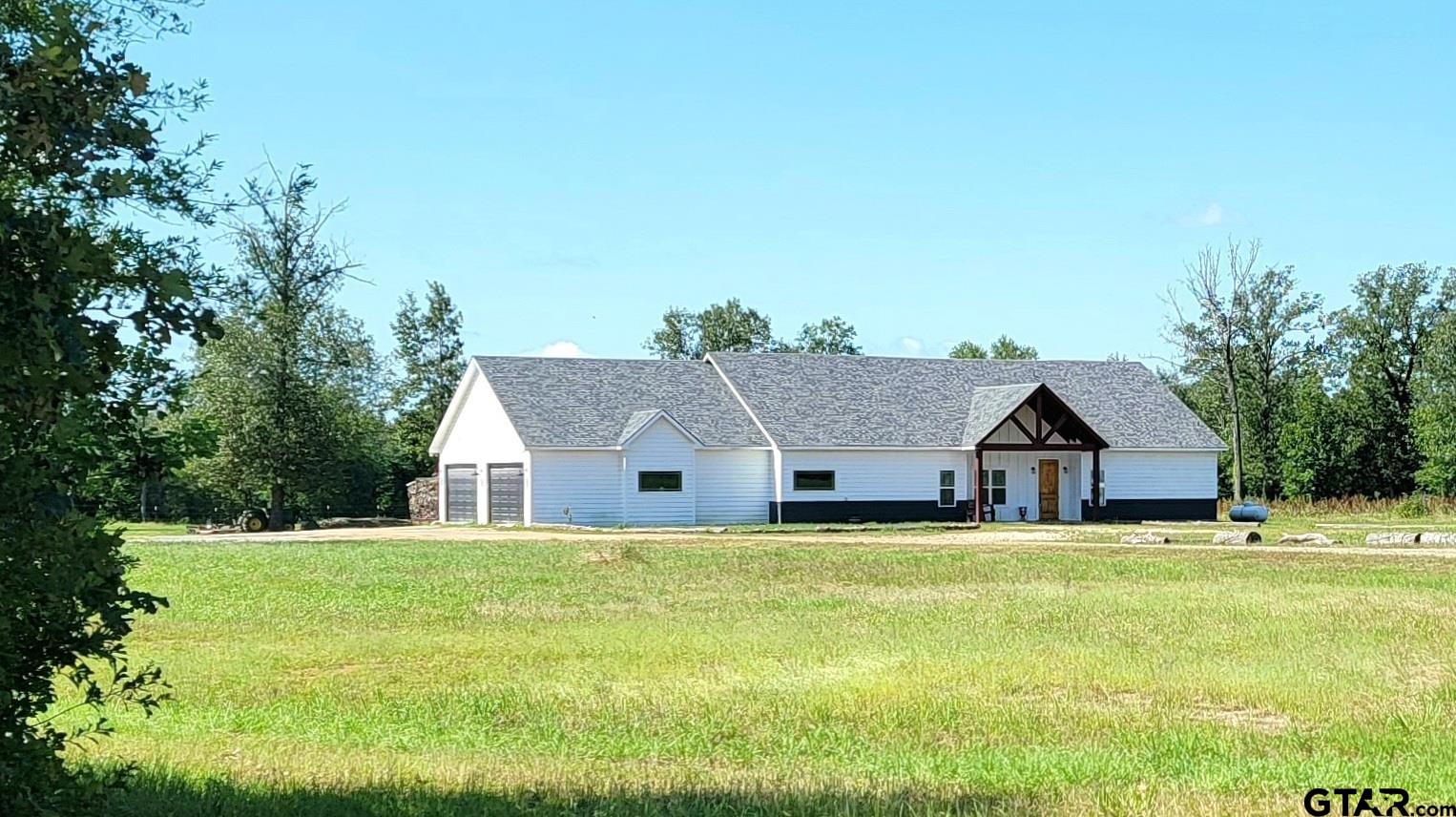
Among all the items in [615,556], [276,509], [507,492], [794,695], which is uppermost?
[507,492]

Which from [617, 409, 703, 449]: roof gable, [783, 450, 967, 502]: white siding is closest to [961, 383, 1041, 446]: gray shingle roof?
[783, 450, 967, 502]: white siding

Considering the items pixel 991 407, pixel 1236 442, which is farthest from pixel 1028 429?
pixel 1236 442

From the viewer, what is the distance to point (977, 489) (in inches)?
2122

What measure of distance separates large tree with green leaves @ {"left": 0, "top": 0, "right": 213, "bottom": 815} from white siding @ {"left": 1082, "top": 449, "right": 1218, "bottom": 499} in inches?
2059

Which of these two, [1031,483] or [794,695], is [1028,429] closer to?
[1031,483]

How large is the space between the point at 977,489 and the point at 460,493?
17.7 meters

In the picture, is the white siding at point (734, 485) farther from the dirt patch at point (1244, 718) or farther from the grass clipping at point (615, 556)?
the dirt patch at point (1244, 718)

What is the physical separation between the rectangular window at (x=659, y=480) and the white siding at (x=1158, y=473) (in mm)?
15022

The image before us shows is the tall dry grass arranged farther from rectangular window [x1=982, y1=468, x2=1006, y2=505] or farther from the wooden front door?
rectangular window [x1=982, y1=468, x2=1006, y2=505]

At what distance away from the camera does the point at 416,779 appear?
9211mm

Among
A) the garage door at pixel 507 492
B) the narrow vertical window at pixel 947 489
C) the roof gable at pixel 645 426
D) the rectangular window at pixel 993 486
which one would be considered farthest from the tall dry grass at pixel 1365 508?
the garage door at pixel 507 492

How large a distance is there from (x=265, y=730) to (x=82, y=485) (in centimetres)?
527

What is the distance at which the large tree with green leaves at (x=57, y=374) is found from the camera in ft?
19.6

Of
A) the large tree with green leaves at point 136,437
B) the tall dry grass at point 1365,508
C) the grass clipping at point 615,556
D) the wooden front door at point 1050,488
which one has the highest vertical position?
the large tree with green leaves at point 136,437
